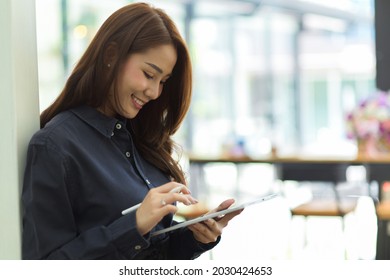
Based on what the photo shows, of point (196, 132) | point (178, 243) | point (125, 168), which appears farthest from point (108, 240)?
point (196, 132)

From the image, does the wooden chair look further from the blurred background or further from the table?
the blurred background

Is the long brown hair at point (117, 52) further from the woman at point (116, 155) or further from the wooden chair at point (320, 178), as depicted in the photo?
the wooden chair at point (320, 178)

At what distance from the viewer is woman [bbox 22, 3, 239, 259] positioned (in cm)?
124

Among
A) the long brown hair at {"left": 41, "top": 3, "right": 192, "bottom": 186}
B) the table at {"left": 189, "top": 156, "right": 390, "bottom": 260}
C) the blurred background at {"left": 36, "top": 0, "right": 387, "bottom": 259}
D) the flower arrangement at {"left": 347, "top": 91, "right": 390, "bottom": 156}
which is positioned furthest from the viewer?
the blurred background at {"left": 36, "top": 0, "right": 387, "bottom": 259}

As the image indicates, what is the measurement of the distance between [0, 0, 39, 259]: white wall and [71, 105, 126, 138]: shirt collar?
0.10 m

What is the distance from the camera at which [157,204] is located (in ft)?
3.91


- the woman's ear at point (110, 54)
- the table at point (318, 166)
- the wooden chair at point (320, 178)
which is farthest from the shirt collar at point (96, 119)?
the table at point (318, 166)

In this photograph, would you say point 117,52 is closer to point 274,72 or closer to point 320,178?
point 320,178

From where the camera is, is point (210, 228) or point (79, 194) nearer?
point (79, 194)

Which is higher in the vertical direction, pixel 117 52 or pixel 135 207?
pixel 117 52

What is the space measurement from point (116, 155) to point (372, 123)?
318 centimetres

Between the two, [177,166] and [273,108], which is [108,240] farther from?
[273,108]

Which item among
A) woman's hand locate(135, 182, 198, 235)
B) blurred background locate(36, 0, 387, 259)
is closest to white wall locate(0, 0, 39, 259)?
woman's hand locate(135, 182, 198, 235)

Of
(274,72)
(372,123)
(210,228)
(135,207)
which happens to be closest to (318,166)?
(372,123)
